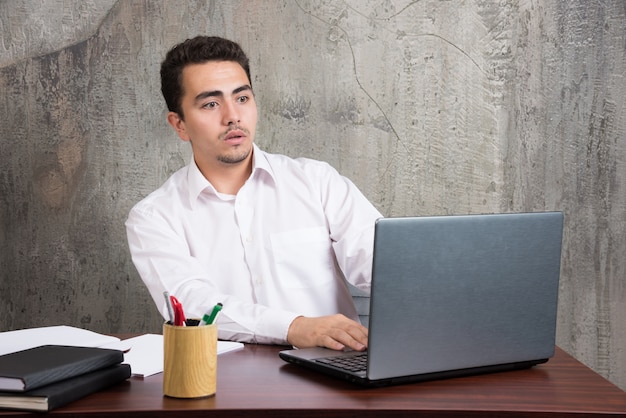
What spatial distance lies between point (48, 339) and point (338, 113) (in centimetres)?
167

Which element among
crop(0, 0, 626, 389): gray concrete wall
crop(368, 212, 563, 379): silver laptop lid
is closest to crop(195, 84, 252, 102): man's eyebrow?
crop(0, 0, 626, 389): gray concrete wall

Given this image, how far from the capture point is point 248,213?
2.44m

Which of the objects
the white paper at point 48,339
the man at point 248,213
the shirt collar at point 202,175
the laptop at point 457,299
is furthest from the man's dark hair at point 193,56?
the laptop at point 457,299

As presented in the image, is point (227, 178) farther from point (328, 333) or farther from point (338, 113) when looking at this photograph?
point (328, 333)

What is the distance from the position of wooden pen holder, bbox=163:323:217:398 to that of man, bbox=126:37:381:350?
3.11ft

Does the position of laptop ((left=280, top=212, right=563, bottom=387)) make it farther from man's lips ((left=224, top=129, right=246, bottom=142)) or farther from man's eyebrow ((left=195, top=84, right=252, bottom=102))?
man's eyebrow ((left=195, top=84, right=252, bottom=102))

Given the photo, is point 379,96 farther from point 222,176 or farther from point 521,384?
point 521,384

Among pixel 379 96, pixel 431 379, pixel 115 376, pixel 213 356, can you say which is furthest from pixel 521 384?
pixel 379 96

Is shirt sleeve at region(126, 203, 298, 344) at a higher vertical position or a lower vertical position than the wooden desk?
higher

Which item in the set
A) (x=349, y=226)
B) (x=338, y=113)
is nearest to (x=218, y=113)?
(x=349, y=226)

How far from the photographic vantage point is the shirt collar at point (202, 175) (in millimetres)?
2418

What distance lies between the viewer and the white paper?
1.63 m

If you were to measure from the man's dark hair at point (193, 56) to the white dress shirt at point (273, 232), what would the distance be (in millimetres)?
271

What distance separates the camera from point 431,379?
1430mm
